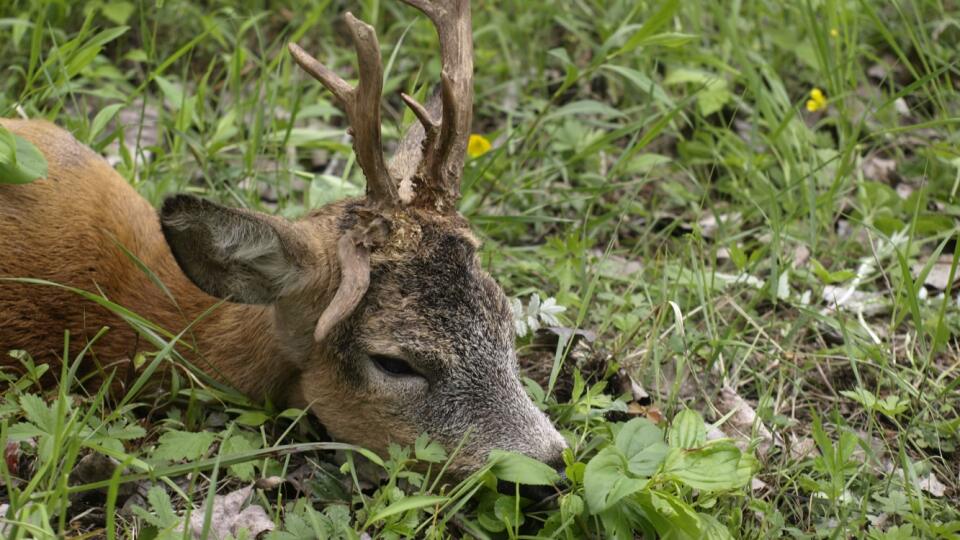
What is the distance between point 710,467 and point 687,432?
0.18 metres

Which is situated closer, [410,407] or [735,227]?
[410,407]

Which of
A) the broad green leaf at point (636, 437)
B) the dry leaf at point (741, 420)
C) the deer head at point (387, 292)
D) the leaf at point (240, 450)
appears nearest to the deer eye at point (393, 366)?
the deer head at point (387, 292)

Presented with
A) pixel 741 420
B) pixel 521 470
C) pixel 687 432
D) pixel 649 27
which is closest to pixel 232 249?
pixel 521 470

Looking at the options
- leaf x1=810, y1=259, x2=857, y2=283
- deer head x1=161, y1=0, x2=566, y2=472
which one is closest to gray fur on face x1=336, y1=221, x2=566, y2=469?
deer head x1=161, y1=0, x2=566, y2=472

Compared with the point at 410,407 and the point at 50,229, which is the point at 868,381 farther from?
the point at 50,229

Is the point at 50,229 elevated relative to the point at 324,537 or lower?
elevated

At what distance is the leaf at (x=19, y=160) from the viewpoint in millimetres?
4016

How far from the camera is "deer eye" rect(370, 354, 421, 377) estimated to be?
391 centimetres

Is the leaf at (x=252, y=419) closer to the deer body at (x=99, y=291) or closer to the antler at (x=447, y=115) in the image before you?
the deer body at (x=99, y=291)

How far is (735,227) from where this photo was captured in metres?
5.78

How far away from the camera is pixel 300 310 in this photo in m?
4.01

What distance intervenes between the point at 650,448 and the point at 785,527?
568 millimetres

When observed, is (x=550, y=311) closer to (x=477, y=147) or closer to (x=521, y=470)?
(x=521, y=470)

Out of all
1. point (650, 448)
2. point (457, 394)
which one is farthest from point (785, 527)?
point (457, 394)
